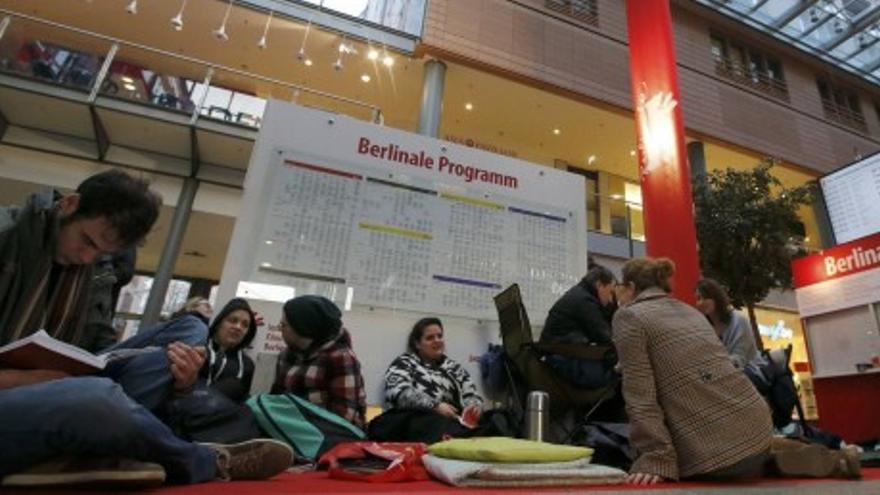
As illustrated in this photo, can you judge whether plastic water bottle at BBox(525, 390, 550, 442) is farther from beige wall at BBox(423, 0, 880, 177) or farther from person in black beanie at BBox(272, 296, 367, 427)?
beige wall at BBox(423, 0, 880, 177)

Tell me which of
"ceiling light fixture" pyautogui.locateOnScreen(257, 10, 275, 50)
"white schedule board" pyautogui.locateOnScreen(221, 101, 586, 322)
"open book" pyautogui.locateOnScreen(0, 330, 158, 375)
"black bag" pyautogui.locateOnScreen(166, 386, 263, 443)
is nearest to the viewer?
"open book" pyautogui.locateOnScreen(0, 330, 158, 375)

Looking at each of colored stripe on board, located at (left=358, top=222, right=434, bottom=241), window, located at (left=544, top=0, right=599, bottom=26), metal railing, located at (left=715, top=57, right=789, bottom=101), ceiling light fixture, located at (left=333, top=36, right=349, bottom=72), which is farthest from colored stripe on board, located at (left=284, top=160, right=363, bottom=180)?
metal railing, located at (left=715, top=57, right=789, bottom=101)

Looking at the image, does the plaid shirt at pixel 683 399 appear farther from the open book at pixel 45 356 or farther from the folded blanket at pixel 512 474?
the open book at pixel 45 356

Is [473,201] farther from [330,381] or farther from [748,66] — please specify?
[748,66]

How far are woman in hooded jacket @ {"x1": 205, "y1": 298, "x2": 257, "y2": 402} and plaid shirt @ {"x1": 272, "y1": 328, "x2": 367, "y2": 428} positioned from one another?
11.3 inches

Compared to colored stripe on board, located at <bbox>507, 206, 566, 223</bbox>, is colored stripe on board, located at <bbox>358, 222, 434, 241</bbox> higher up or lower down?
lower down

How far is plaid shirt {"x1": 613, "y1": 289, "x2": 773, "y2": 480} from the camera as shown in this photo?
1652 millimetres

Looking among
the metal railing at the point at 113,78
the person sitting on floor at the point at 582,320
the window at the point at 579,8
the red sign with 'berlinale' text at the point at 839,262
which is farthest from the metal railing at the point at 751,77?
the person sitting on floor at the point at 582,320

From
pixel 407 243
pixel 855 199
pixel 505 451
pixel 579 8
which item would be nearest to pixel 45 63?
pixel 407 243

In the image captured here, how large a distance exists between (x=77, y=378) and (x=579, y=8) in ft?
34.5

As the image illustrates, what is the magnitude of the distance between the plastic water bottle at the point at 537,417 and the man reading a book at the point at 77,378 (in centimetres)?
110

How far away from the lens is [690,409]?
67.6 inches

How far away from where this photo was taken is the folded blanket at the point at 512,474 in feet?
4.44

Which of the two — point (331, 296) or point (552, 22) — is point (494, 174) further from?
point (552, 22)
